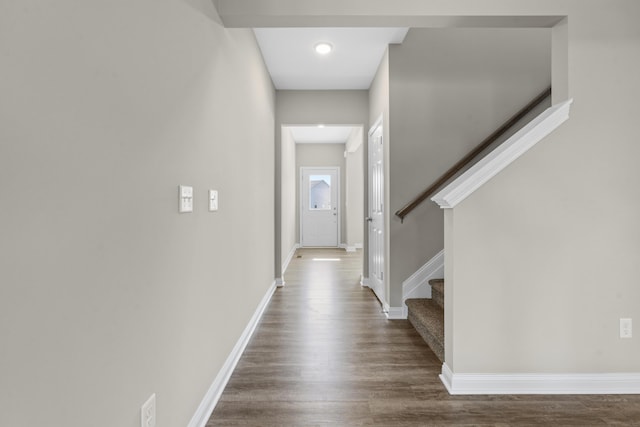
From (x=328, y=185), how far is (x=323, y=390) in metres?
7.05

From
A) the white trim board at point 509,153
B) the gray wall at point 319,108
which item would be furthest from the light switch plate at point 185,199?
the gray wall at point 319,108

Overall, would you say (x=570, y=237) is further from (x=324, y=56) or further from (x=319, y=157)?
(x=319, y=157)

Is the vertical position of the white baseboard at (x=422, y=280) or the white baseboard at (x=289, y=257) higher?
the white baseboard at (x=422, y=280)

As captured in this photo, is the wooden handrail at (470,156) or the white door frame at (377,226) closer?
the wooden handrail at (470,156)

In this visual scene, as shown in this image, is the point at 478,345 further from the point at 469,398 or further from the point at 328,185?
the point at 328,185

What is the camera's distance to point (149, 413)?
1268 mm

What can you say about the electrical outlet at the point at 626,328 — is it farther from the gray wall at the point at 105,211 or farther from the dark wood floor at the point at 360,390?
the gray wall at the point at 105,211

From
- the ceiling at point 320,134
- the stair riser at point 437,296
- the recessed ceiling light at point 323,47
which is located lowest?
the stair riser at point 437,296

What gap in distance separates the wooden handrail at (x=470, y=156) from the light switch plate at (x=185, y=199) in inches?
85.1

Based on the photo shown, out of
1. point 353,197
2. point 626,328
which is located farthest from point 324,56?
point 353,197

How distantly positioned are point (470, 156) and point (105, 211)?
304 centimetres

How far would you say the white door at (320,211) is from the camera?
8.94 meters

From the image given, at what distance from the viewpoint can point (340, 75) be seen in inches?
165

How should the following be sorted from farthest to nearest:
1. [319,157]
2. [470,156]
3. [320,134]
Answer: [319,157] → [320,134] → [470,156]
